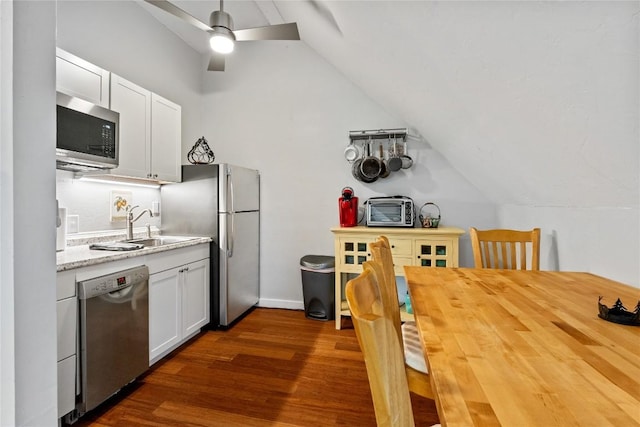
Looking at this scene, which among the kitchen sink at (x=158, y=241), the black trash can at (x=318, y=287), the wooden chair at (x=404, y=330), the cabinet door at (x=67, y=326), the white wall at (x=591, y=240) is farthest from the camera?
the black trash can at (x=318, y=287)

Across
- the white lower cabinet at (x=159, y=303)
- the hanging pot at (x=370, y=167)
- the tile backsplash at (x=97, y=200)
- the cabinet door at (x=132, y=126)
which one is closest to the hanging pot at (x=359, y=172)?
the hanging pot at (x=370, y=167)

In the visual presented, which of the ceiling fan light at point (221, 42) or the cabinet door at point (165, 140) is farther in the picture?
the cabinet door at point (165, 140)

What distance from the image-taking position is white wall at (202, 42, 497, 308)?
3355 millimetres

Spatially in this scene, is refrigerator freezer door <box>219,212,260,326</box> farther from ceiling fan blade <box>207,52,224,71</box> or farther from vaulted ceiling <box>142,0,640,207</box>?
vaulted ceiling <box>142,0,640,207</box>

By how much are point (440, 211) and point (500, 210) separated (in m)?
0.54

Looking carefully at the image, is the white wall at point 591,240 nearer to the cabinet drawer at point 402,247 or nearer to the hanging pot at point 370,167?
the cabinet drawer at point 402,247

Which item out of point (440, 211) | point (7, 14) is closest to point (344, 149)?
point (440, 211)

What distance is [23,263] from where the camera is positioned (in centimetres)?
48

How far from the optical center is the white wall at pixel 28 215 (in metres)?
0.46

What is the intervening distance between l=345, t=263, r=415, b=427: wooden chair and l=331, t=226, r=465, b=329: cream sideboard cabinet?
2177 mm

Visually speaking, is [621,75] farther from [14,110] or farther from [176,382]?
[176,382]

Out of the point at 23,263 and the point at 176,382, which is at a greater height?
the point at 23,263

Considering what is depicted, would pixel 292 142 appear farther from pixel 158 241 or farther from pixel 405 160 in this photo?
pixel 158 241

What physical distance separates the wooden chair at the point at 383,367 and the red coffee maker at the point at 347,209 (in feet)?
8.04
